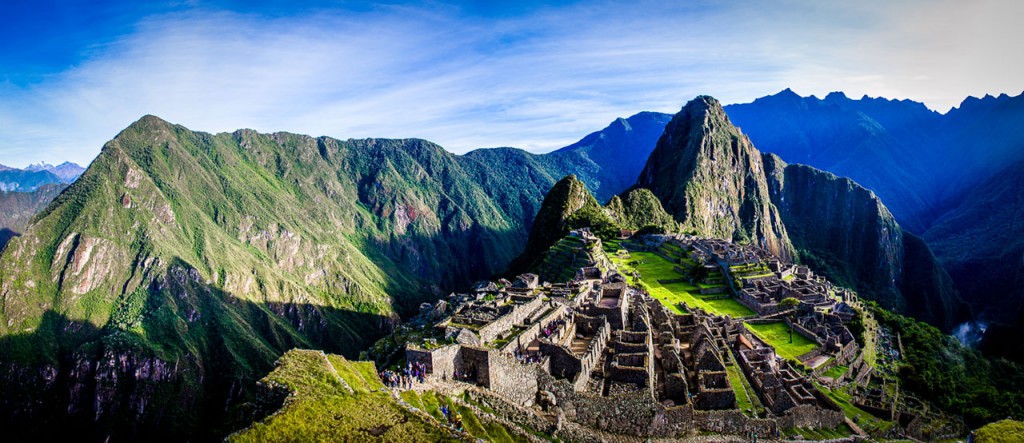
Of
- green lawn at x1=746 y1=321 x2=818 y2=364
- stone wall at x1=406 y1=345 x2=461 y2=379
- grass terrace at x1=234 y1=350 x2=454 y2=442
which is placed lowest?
green lawn at x1=746 y1=321 x2=818 y2=364

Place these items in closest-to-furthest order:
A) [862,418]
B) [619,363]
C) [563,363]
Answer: [563,363]
[619,363]
[862,418]

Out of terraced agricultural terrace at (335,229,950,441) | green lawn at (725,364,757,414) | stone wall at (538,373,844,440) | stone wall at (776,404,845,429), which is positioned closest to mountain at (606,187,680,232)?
terraced agricultural terrace at (335,229,950,441)

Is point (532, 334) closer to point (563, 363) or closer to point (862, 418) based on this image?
point (563, 363)

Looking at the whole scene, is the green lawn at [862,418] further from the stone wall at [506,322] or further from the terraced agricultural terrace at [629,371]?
the stone wall at [506,322]

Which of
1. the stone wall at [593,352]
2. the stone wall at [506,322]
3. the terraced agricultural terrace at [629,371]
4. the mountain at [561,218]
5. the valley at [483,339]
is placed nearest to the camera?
the terraced agricultural terrace at [629,371]

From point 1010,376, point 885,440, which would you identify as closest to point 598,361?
point 885,440

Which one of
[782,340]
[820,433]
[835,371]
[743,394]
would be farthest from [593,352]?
[782,340]

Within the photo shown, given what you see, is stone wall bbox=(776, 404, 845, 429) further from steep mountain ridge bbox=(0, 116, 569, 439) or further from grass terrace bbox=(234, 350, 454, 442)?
steep mountain ridge bbox=(0, 116, 569, 439)

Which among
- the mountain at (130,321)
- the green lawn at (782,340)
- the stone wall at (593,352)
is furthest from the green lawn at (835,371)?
the mountain at (130,321)

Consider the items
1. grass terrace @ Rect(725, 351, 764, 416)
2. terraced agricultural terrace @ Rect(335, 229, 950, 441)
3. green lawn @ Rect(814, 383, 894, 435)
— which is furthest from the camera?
green lawn @ Rect(814, 383, 894, 435)
